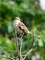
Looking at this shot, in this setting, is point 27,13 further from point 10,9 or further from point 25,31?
point 25,31

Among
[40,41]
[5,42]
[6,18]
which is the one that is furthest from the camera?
[6,18]

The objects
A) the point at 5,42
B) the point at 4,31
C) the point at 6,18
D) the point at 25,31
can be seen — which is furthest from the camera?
the point at 6,18

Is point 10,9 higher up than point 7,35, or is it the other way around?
point 10,9

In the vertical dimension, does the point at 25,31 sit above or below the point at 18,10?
below

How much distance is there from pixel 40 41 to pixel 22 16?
2.86 metres

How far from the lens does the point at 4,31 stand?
23.8 ft

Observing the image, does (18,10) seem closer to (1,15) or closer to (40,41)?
(1,15)

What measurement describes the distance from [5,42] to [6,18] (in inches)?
60.8

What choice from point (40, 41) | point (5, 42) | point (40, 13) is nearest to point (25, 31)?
point (40, 41)

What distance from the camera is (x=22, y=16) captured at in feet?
25.7

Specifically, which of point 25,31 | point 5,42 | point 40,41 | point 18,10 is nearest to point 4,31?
point 18,10

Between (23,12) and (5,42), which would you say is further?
(23,12)

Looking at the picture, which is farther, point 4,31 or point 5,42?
point 4,31

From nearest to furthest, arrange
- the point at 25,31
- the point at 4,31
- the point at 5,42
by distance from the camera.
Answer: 1. the point at 25,31
2. the point at 5,42
3. the point at 4,31
